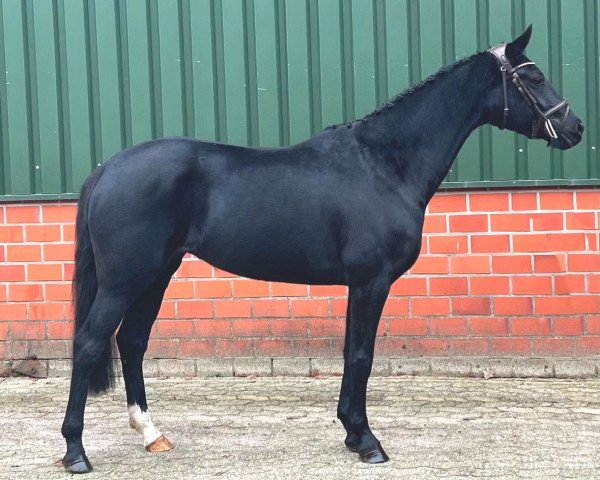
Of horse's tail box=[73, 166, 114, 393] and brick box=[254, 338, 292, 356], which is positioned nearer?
horse's tail box=[73, 166, 114, 393]

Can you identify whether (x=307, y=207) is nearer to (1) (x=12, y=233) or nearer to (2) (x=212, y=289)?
(2) (x=212, y=289)

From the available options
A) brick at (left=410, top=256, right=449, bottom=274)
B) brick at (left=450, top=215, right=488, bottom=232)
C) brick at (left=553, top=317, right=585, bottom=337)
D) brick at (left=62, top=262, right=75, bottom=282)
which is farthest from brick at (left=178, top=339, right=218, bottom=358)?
brick at (left=553, top=317, right=585, bottom=337)

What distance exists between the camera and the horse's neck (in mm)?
4785

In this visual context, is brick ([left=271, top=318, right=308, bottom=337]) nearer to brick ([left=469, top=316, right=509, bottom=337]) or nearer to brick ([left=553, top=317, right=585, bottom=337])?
brick ([left=469, top=316, right=509, bottom=337])

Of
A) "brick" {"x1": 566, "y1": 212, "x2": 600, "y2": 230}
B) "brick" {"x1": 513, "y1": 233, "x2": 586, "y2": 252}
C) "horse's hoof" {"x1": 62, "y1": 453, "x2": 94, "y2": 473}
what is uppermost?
"brick" {"x1": 566, "y1": 212, "x2": 600, "y2": 230}

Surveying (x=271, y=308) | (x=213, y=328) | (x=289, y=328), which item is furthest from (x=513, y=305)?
(x=213, y=328)

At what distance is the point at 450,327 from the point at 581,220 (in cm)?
120

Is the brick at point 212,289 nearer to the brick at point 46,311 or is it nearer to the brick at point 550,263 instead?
the brick at point 46,311

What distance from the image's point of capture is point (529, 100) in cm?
478

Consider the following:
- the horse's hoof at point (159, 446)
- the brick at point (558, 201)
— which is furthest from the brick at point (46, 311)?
the brick at point (558, 201)

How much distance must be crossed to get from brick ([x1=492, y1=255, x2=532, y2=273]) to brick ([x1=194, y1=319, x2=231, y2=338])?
6.54 feet

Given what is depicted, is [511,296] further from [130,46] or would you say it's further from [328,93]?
[130,46]

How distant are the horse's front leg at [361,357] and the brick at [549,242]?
2.29 metres

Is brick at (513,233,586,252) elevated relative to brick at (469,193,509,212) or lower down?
lower down
